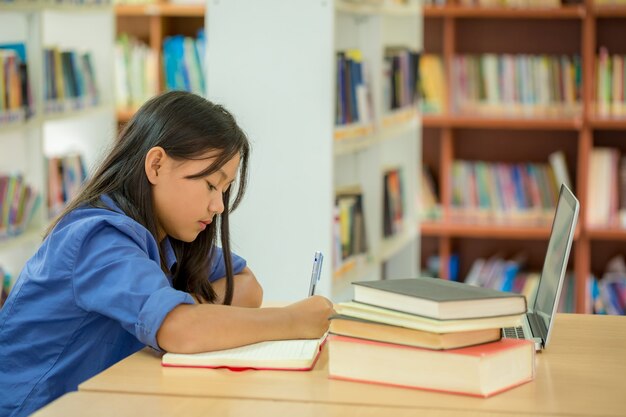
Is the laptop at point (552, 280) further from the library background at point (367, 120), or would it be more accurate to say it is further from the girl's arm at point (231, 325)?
the library background at point (367, 120)

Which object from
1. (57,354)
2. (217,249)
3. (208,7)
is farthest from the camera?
(208,7)

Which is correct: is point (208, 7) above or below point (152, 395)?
above

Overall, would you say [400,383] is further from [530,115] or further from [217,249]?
[530,115]

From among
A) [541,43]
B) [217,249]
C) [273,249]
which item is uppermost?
[541,43]

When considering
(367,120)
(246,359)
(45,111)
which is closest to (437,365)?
(246,359)

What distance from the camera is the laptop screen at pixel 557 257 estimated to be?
Answer: 176 centimetres

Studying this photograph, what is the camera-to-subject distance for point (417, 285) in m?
1.61

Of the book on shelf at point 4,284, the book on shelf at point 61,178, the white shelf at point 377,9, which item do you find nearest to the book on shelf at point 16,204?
the book on shelf at point 4,284

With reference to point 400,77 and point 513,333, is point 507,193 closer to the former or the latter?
point 400,77

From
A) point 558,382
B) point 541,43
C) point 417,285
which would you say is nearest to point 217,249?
point 417,285

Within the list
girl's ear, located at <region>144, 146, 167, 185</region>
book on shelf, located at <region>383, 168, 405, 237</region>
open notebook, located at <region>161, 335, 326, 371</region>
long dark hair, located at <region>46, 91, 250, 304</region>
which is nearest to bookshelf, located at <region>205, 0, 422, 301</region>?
book on shelf, located at <region>383, 168, 405, 237</region>

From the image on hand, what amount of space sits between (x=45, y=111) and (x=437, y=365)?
2.83 metres

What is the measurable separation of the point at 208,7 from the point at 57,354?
1.47 metres

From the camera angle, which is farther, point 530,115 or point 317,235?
point 530,115
